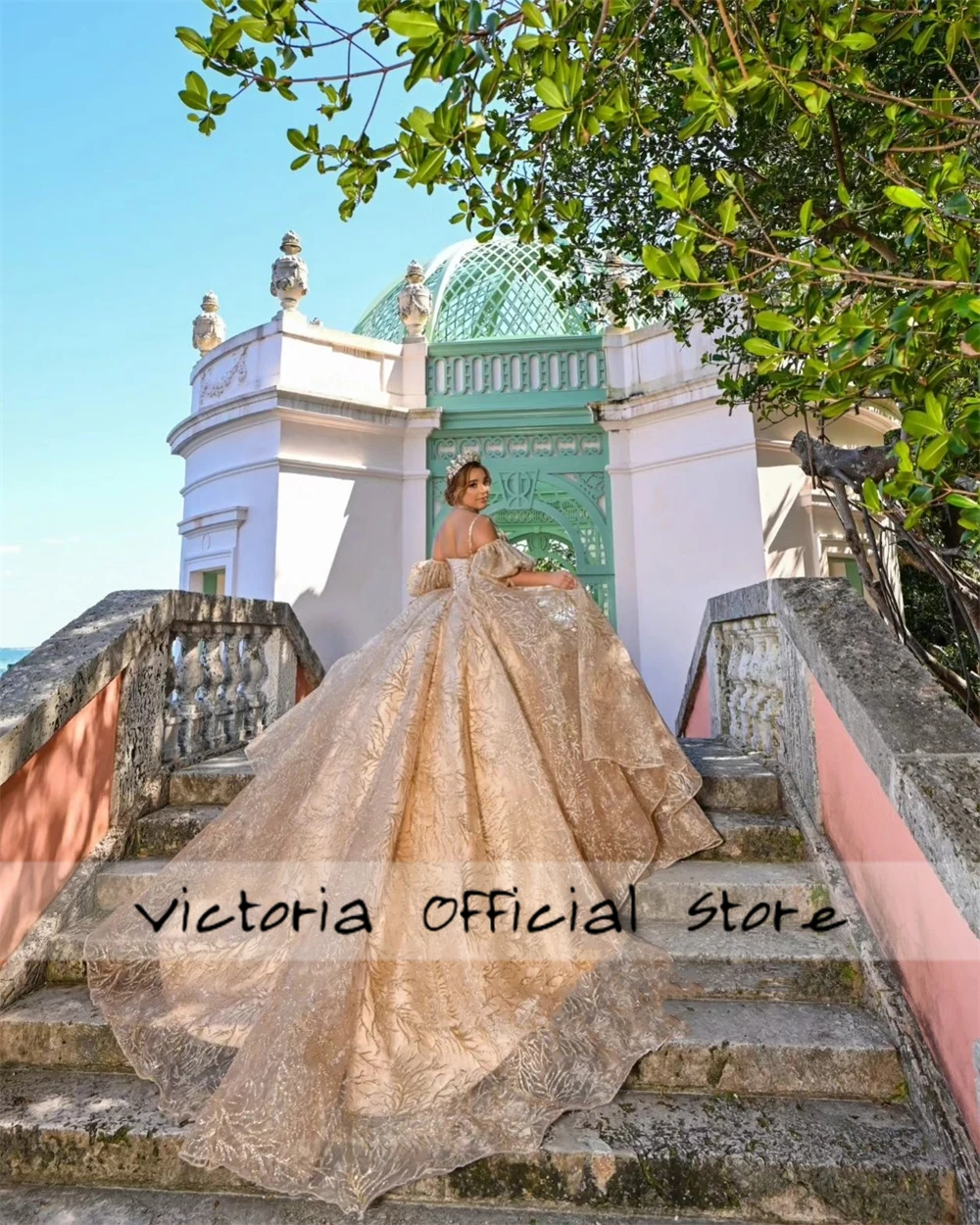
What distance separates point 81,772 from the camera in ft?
8.04

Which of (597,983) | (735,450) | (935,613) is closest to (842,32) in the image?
(597,983)

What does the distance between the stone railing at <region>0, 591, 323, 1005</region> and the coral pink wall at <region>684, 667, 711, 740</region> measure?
9.53 ft

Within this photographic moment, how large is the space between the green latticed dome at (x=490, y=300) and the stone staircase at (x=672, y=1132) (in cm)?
784

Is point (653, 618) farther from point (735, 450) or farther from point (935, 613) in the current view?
point (935, 613)

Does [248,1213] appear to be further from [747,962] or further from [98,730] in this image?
[98,730]

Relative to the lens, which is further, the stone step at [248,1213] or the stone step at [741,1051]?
the stone step at [741,1051]

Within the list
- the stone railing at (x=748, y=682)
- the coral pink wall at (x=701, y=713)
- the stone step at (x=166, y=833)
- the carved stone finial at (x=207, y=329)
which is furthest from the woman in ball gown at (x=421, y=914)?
the carved stone finial at (x=207, y=329)

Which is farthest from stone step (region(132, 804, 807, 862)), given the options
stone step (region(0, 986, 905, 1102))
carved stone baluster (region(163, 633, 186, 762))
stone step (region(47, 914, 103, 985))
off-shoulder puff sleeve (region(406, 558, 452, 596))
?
off-shoulder puff sleeve (region(406, 558, 452, 596))

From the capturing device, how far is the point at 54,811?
2.30 meters

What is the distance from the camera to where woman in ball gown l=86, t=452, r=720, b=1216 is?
1539 millimetres

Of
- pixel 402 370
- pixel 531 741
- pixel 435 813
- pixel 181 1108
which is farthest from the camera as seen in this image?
pixel 402 370

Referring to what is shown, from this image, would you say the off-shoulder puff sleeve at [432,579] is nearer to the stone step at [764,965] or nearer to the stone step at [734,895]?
the stone step at [734,895]

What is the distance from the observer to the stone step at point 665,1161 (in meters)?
1.45

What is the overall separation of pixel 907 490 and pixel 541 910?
1528mm
